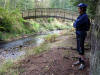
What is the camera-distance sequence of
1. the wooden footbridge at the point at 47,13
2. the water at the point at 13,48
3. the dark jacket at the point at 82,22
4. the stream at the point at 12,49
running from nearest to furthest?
the dark jacket at the point at 82,22
the stream at the point at 12,49
the water at the point at 13,48
the wooden footbridge at the point at 47,13

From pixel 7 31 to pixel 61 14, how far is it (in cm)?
694

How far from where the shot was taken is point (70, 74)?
149 inches

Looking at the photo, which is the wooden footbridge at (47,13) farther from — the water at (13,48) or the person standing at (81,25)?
the person standing at (81,25)

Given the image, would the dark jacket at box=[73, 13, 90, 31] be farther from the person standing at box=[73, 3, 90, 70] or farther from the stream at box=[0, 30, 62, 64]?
the stream at box=[0, 30, 62, 64]

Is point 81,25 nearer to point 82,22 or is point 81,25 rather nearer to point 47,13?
point 82,22

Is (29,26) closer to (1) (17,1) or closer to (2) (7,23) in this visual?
(2) (7,23)

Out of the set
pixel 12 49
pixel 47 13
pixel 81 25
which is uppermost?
pixel 47 13

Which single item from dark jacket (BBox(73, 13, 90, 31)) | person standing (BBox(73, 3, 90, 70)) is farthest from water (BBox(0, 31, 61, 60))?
dark jacket (BBox(73, 13, 90, 31))

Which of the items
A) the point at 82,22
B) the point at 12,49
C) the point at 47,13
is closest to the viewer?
the point at 82,22

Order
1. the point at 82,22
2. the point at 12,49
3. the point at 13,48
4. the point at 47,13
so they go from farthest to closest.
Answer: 1. the point at 47,13
2. the point at 13,48
3. the point at 12,49
4. the point at 82,22

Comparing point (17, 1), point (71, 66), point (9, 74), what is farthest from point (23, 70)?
point (17, 1)

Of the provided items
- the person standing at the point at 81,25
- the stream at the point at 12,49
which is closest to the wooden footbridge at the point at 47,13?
the stream at the point at 12,49

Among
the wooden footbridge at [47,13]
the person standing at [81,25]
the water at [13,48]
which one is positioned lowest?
the water at [13,48]

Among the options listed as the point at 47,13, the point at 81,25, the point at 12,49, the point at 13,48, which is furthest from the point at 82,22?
the point at 47,13
